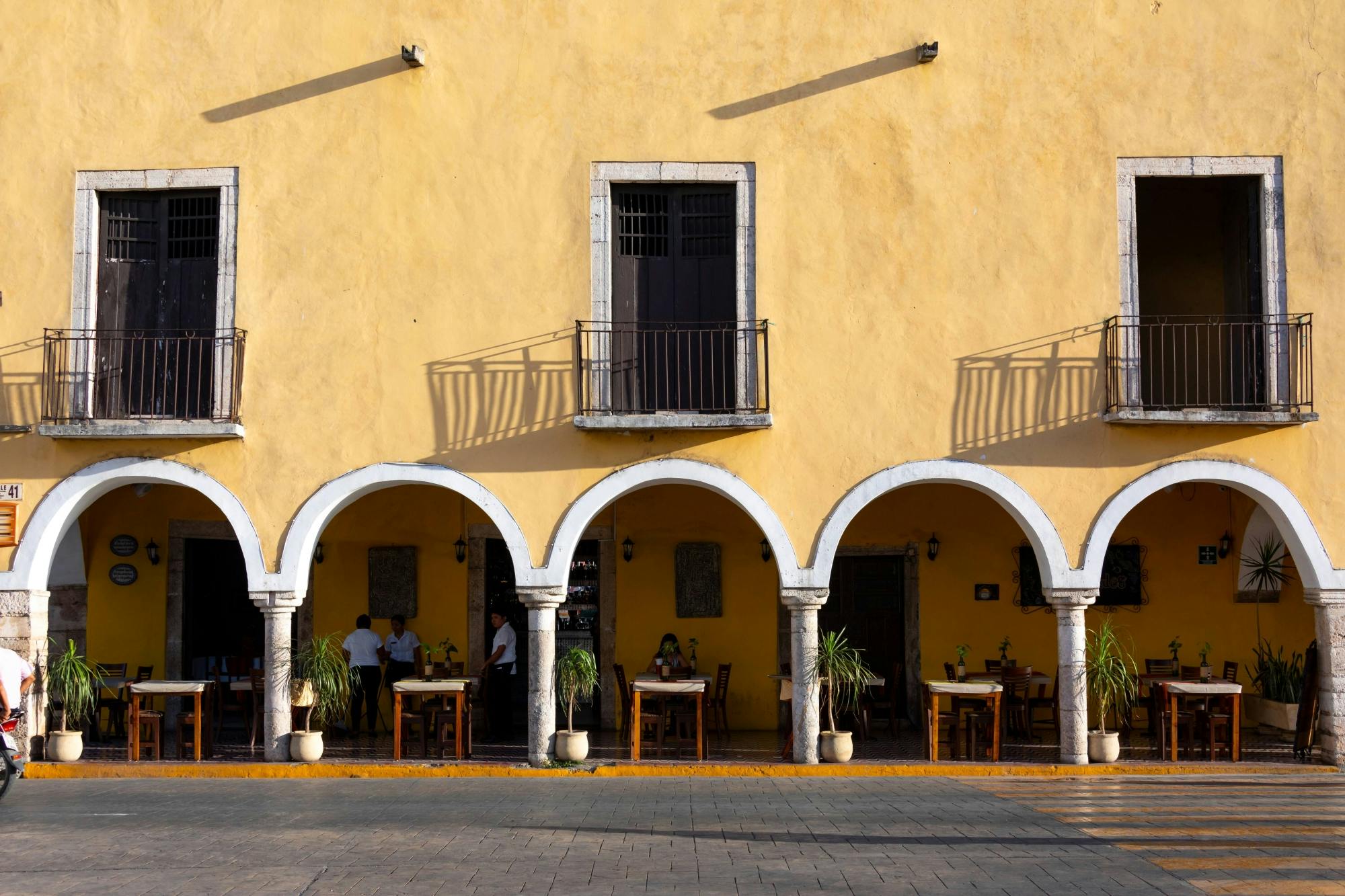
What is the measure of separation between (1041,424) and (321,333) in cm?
678

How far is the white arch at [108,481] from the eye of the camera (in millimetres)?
13031

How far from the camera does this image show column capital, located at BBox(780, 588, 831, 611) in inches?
511

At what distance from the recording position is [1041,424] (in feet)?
43.0

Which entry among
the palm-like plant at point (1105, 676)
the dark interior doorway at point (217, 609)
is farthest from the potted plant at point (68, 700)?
the palm-like plant at point (1105, 676)

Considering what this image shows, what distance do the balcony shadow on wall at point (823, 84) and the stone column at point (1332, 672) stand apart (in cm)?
Answer: 624

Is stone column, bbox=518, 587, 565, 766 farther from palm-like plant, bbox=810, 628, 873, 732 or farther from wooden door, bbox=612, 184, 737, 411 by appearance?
palm-like plant, bbox=810, 628, 873, 732

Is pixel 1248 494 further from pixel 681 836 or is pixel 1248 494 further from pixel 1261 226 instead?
pixel 681 836

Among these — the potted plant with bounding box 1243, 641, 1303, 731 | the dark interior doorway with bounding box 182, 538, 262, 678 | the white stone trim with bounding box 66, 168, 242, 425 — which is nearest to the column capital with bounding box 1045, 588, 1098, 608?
the potted plant with bounding box 1243, 641, 1303, 731

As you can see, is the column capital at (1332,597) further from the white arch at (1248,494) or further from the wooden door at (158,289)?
the wooden door at (158,289)

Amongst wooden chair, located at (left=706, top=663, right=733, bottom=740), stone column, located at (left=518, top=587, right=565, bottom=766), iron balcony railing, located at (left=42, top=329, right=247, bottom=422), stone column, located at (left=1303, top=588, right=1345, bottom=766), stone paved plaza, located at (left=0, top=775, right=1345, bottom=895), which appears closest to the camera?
stone paved plaza, located at (left=0, top=775, right=1345, bottom=895)

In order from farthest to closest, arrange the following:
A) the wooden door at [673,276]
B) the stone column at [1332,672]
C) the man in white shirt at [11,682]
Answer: the wooden door at [673,276] → the stone column at [1332,672] → the man in white shirt at [11,682]

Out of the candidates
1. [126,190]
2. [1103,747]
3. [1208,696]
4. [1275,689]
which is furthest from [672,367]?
[1275,689]

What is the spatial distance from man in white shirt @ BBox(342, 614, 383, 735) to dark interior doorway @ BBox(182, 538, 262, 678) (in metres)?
1.46

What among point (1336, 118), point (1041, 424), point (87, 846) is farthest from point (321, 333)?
point (1336, 118)
